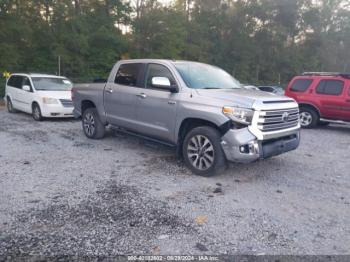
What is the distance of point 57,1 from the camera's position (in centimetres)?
2136

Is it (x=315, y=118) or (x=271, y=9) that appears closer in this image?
(x=315, y=118)

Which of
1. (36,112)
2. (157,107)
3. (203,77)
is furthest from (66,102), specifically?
(203,77)

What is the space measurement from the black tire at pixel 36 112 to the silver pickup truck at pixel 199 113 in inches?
174

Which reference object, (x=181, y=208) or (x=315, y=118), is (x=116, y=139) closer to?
(x=181, y=208)

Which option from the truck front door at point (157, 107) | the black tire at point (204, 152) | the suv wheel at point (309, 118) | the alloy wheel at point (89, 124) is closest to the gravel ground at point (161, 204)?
the black tire at point (204, 152)

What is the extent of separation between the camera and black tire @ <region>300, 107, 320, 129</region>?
10.2 meters

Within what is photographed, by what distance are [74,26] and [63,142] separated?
17.8 metres

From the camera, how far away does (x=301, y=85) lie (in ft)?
34.4

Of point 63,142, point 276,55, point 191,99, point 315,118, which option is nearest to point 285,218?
point 191,99

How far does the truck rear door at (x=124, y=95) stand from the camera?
6.07 m

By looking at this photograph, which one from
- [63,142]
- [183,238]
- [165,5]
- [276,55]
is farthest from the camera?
[276,55]

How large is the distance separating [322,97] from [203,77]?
20.0 ft

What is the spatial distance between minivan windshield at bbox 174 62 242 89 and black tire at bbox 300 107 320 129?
541 cm

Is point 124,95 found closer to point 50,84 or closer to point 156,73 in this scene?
point 156,73
